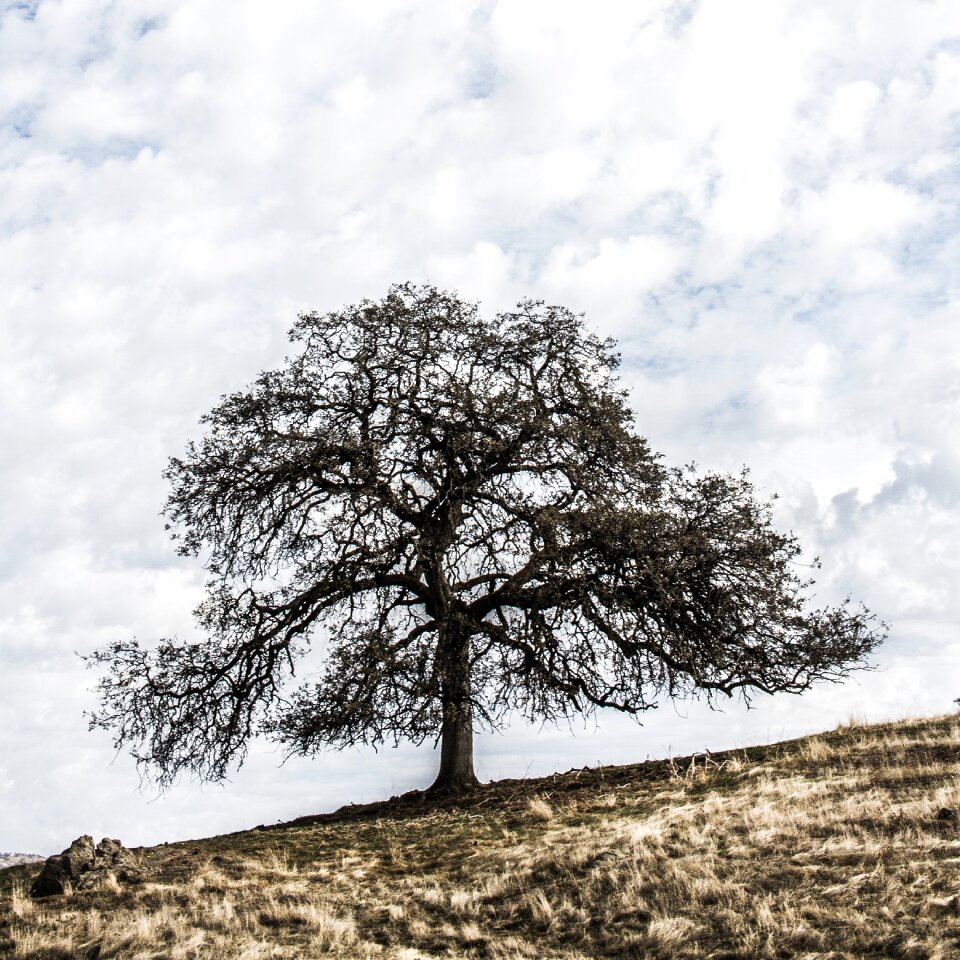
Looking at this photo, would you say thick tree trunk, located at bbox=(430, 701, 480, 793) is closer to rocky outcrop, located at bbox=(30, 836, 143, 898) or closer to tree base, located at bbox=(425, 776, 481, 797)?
tree base, located at bbox=(425, 776, 481, 797)

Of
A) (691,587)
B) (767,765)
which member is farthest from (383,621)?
(767,765)

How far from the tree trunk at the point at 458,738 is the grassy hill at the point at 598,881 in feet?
5.84

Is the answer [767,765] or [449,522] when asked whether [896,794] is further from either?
[449,522]

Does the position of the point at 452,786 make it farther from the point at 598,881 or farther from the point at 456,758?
the point at 598,881

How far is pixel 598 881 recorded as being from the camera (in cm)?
1372

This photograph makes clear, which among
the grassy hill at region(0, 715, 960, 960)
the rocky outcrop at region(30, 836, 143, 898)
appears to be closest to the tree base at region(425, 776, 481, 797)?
the grassy hill at region(0, 715, 960, 960)

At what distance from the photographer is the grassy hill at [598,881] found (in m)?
11.5

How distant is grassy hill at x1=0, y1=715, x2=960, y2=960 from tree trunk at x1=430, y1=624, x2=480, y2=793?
5.84 feet

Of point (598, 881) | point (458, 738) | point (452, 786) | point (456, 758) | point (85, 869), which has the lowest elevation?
point (598, 881)

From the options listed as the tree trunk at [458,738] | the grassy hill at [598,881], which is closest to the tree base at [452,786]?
the tree trunk at [458,738]

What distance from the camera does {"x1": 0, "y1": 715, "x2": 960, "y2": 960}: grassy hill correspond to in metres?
11.5

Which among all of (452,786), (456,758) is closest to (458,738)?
(456,758)

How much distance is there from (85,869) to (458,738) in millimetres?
7770

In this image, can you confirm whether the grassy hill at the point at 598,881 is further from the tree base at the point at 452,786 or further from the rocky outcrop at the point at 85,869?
the tree base at the point at 452,786
